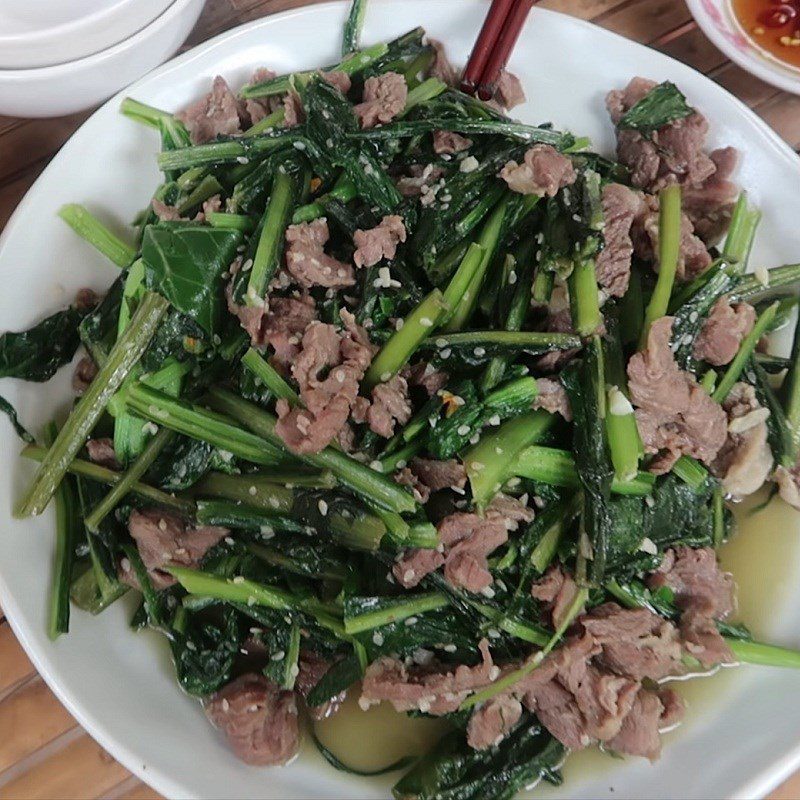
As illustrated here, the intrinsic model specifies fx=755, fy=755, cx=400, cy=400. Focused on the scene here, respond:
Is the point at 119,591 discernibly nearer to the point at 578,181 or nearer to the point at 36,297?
the point at 36,297

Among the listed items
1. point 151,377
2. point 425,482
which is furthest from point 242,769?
point 151,377

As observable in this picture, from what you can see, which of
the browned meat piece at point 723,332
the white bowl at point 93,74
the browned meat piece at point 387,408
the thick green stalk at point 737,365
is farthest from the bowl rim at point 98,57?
the thick green stalk at point 737,365

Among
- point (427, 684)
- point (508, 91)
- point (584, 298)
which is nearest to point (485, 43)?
point (508, 91)

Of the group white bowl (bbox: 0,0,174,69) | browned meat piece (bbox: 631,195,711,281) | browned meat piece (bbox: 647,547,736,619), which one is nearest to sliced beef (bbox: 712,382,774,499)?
browned meat piece (bbox: 647,547,736,619)

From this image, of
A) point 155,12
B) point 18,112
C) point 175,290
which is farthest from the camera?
point 18,112

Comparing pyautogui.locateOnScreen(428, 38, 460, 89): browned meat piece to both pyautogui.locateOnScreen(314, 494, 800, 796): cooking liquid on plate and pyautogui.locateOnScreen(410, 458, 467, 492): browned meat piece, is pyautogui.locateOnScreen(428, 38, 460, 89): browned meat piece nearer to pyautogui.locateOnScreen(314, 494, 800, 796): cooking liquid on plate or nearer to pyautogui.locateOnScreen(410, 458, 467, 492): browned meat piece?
pyautogui.locateOnScreen(410, 458, 467, 492): browned meat piece
